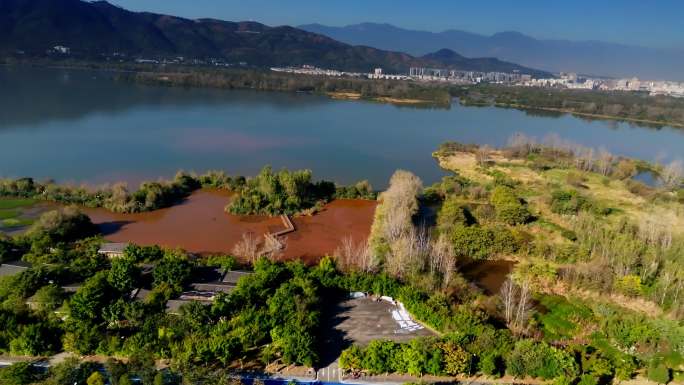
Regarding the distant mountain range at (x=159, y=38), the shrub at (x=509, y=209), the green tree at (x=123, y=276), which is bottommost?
the green tree at (x=123, y=276)

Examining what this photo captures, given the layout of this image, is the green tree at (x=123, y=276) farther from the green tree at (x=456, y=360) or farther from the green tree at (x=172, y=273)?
the green tree at (x=456, y=360)

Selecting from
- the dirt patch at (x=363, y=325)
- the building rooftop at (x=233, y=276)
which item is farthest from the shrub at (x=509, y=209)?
the building rooftop at (x=233, y=276)

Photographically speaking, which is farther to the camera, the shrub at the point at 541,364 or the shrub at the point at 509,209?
the shrub at the point at 509,209

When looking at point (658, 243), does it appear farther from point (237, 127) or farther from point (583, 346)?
point (237, 127)

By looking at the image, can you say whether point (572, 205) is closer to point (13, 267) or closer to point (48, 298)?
point (48, 298)

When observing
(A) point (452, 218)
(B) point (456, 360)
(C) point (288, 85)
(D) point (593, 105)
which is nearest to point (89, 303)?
(B) point (456, 360)

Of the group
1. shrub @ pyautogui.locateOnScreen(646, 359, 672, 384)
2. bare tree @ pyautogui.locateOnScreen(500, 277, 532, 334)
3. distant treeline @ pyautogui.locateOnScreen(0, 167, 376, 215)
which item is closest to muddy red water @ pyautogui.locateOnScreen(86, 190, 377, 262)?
distant treeline @ pyautogui.locateOnScreen(0, 167, 376, 215)
